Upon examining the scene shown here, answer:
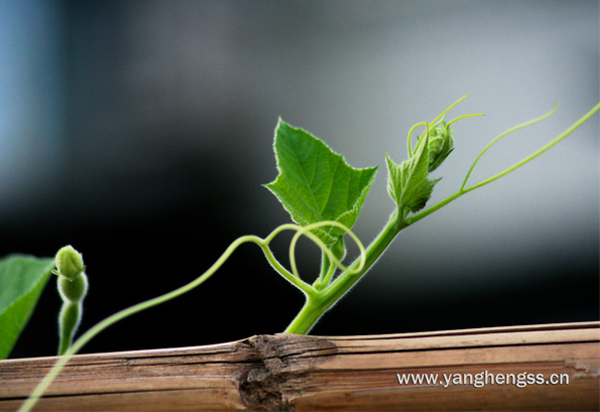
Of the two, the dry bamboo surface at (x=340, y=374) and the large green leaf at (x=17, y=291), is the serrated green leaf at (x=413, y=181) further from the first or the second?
the large green leaf at (x=17, y=291)

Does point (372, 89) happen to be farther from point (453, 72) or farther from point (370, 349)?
point (370, 349)

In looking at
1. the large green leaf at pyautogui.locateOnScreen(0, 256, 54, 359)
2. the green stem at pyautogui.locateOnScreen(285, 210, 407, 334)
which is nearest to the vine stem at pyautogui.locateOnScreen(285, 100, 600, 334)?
the green stem at pyautogui.locateOnScreen(285, 210, 407, 334)

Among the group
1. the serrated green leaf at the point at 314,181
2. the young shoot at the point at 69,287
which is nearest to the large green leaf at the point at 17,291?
Answer: the young shoot at the point at 69,287

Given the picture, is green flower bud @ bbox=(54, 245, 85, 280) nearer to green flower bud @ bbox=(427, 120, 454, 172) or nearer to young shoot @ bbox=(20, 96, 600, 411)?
young shoot @ bbox=(20, 96, 600, 411)

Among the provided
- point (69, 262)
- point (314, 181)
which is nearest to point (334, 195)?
point (314, 181)

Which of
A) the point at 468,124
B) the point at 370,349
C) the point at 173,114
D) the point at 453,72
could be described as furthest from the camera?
the point at 173,114

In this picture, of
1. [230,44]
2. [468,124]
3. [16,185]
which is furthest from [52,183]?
[468,124]
